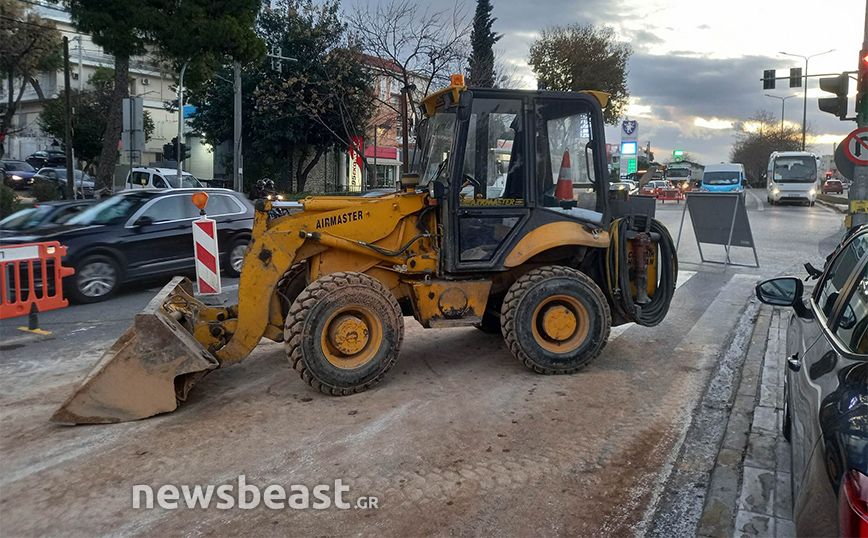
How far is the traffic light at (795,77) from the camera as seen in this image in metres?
29.4

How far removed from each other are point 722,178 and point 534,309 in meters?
36.9

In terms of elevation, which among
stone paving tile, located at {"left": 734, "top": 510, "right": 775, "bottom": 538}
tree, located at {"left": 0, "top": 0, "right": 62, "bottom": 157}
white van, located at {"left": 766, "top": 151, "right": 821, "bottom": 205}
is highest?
tree, located at {"left": 0, "top": 0, "right": 62, "bottom": 157}

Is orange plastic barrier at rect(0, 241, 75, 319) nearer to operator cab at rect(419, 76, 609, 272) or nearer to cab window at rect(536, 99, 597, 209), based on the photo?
operator cab at rect(419, 76, 609, 272)

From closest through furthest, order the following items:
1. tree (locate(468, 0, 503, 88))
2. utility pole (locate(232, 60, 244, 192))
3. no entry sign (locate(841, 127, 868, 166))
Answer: no entry sign (locate(841, 127, 868, 166))
utility pole (locate(232, 60, 244, 192))
tree (locate(468, 0, 503, 88))

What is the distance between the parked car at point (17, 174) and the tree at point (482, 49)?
22651mm

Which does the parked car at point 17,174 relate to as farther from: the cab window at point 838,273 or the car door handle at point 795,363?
the car door handle at point 795,363

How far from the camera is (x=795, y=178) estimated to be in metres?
35.2

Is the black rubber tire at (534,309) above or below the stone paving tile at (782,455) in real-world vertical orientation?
above

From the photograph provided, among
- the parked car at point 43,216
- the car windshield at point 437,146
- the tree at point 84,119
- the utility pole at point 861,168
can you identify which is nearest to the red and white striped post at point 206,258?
the parked car at point 43,216

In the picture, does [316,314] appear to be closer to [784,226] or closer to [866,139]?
[866,139]

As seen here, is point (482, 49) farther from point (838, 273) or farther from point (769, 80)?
point (838, 273)

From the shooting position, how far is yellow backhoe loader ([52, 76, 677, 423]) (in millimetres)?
5430

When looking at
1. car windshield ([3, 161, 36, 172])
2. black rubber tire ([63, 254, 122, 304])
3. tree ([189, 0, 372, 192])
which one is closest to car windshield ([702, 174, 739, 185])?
tree ([189, 0, 372, 192])

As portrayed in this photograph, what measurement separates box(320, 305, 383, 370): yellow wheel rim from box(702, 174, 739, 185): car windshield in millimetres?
37397
